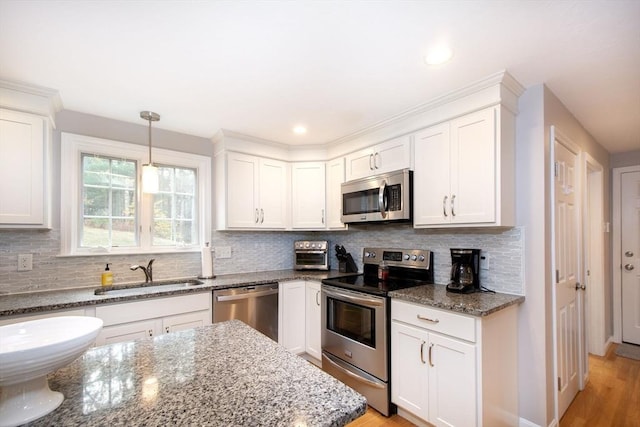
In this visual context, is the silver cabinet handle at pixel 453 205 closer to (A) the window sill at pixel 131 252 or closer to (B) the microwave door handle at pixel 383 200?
(B) the microwave door handle at pixel 383 200

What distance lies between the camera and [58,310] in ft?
6.48

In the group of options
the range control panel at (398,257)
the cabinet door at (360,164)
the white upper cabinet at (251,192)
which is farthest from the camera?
the white upper cabinet at (251,192)

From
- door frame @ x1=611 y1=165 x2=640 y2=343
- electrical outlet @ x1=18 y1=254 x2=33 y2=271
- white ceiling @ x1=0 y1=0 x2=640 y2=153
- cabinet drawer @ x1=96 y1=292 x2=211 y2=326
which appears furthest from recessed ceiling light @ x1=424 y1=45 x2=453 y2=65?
door frame @ x1=611 y1=165 x2=640 y2=343

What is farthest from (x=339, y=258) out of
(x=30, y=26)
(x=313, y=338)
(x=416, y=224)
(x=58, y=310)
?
(x=30, y=26)

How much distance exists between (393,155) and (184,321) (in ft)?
7.35

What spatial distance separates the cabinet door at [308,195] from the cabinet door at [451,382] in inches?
71.2

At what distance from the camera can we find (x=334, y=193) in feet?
10.9

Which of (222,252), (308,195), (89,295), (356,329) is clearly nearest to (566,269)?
(356,329)

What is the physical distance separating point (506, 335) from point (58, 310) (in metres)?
2.91

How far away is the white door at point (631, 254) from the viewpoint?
11.7ft

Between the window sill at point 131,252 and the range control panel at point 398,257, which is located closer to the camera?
the window sill at point 131,252

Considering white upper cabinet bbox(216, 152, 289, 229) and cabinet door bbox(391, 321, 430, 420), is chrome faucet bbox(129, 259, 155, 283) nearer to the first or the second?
white upper cabinet bbox(216, 152, 289, 229)

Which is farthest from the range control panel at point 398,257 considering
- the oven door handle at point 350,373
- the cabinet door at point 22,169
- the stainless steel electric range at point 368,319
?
the cabinet door at point 22,169

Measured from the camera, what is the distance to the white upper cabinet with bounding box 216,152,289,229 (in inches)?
122
